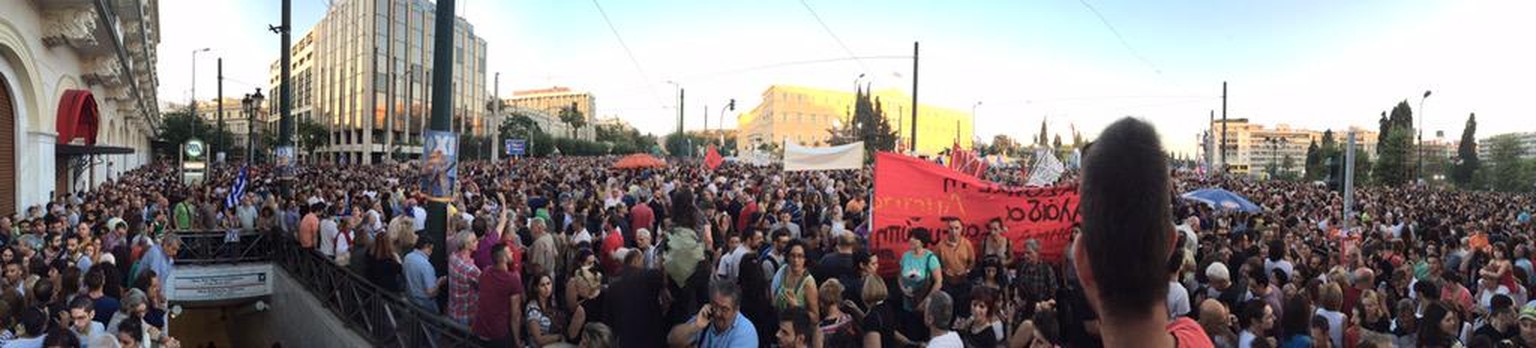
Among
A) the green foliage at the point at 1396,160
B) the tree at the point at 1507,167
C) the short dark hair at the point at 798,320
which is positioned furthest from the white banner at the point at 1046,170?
the tree at the point at 1507,167

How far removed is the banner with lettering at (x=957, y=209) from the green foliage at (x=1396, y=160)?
48375 millimetres

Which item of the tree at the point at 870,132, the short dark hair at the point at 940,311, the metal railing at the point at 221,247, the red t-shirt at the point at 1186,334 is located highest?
the tree at the point at 870,132

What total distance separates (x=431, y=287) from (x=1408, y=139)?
56.2 meters

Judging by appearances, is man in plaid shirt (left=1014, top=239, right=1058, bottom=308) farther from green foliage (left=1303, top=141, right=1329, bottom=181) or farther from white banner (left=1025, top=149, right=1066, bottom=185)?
green foliage (left=1303, top=141, right=1329, bottom=181)

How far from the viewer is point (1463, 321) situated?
668cm

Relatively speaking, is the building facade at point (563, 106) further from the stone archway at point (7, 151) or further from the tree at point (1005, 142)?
the stone archway at point (7, 151)

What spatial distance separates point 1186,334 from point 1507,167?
65.8 meters

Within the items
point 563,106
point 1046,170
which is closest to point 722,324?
point 1046,170

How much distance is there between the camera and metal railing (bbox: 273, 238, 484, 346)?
282 inches

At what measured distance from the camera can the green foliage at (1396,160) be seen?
46969 millimetres

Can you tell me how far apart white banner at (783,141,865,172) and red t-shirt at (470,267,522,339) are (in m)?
11.6

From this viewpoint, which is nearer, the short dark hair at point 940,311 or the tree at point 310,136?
the short dark hair at point 940,311

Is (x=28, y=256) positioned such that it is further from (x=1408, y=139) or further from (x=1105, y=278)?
(x=1408, y=139)

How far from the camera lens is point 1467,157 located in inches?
2432
